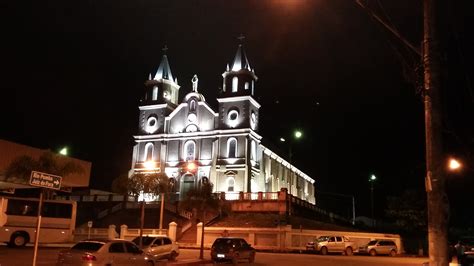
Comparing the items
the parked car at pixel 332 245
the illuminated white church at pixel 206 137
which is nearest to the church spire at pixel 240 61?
the illuminated white church at pixel 206 137

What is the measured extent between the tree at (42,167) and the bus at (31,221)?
1.64 meters

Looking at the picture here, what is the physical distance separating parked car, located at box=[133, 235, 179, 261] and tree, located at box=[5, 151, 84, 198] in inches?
237

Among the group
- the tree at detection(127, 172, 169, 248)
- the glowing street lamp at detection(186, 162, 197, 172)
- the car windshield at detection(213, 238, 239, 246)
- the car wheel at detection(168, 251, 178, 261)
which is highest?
the glowing street lamp at detection(186, 162, 197, 172)

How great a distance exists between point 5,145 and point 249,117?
39726 millimetres

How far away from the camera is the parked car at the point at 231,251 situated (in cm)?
2650

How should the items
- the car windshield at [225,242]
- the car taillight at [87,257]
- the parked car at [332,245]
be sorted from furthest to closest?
the parked car at [332,245] < the car windshield at [225,242] < the car taillight at [87,257]

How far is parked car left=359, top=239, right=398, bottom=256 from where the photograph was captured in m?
40.0

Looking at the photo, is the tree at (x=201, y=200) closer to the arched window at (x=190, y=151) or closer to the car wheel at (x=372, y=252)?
the car wheel at (x=372, y=252)

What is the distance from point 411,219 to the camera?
4869 centimetres

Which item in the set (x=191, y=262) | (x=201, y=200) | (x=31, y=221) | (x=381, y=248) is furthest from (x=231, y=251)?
(x=381, y=248)

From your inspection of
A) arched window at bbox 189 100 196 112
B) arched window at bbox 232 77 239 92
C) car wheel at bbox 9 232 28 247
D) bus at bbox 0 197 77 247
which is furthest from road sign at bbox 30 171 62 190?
arched window at bbox 189 100 196 112

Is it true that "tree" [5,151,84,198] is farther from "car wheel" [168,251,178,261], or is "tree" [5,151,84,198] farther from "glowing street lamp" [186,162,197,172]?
"glowing street lamp" [186,162,197,172]

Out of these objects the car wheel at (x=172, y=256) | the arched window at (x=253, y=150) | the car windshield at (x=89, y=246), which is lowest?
the car wheel at (x=172, y=256)

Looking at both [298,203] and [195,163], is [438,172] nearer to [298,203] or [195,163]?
[298,203]
